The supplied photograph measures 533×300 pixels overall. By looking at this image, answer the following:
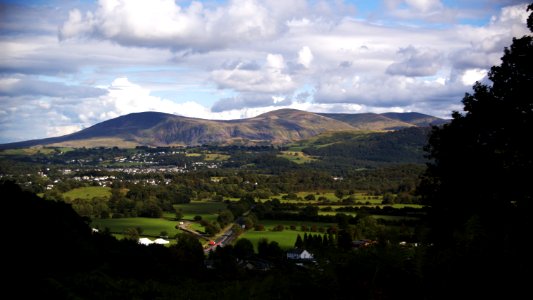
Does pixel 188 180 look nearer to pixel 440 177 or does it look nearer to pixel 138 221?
pixel 138 221

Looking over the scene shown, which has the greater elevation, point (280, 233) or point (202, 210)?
point (202, 210)

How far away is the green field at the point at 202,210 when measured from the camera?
7856cm

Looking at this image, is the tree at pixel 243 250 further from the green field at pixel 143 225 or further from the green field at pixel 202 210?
the green field at pixel 202 210

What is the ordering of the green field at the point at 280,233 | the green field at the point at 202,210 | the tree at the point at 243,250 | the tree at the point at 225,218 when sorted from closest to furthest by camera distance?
1. the tree at the point at 243,250
2. the green field at the point at 280,233
3. the tree at the point at 225,218
4. the green field at the point at 202,210

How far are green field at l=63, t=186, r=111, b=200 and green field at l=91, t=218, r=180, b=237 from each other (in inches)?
1018

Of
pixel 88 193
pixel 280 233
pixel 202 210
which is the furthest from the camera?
pixel 88 193

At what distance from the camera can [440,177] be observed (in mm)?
17641

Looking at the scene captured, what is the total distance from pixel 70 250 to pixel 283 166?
161502 millimetres

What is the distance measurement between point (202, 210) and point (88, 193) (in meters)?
32.9

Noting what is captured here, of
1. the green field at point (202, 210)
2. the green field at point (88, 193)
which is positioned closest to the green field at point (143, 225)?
the green field at point (202, 210)

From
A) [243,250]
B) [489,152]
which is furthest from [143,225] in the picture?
[489,152]

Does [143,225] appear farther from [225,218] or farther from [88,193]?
[88,193]

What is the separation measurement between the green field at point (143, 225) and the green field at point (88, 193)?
84.8 feet

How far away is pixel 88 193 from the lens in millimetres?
106188
